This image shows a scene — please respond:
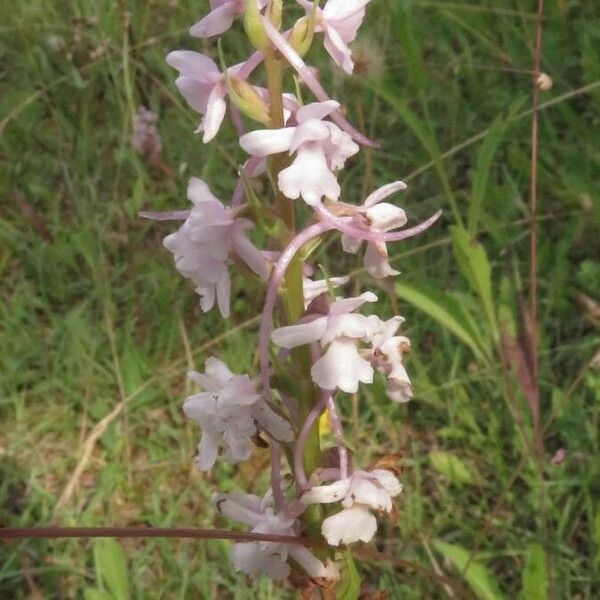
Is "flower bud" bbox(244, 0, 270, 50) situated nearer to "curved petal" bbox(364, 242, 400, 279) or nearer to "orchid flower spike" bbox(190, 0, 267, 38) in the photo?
"orchid flower spike" bbox(190, 0, 267, 38)

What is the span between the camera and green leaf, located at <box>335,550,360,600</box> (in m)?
0.68

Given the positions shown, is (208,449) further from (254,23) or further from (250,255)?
(254,23)

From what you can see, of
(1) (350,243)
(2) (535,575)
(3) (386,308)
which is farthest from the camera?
(3) (386,308)

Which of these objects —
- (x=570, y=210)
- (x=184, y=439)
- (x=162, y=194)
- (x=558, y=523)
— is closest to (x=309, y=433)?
(x=558, y=523)

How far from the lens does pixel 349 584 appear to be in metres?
0.69

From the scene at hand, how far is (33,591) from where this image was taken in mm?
1075

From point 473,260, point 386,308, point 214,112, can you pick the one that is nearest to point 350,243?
point 214,112

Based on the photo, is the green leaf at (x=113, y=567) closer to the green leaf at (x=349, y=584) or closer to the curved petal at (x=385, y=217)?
the green leaf at (x=349, y=584)

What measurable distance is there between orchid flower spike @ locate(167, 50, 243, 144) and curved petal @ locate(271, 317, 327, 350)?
0.42 feet

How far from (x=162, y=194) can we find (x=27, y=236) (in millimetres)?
223

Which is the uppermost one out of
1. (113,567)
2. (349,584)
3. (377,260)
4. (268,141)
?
(268,141)

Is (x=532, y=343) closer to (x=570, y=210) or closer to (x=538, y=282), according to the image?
(x=538, y=282)

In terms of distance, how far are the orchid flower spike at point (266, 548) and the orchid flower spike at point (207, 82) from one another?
267mm

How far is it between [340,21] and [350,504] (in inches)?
12.2
